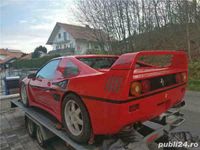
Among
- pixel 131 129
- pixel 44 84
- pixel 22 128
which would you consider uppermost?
pixel 44 84

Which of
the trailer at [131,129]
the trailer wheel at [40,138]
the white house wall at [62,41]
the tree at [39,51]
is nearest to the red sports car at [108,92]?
the trailer at [131,129]

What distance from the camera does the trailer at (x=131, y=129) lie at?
2.85 metres

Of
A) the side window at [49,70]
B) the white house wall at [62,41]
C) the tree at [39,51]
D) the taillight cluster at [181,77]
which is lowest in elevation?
the taillight cluster at [181,77]

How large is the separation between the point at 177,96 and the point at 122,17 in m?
13.5

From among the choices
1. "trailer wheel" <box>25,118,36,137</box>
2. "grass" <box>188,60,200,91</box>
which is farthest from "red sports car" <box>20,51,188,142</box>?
"grass" <box>188,60,200,91</box>

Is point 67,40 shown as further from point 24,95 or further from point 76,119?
point 76,119

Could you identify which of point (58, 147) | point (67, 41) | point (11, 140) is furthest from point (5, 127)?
point (67, 41)

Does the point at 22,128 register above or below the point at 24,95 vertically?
below

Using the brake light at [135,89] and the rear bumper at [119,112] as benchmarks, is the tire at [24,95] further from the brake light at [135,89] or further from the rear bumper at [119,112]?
the brake light at [135,89]

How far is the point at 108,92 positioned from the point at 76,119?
888mm

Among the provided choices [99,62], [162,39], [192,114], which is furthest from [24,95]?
[162,39]

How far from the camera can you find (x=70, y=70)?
349cm

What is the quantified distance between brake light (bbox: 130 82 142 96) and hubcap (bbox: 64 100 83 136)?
92 centimetres

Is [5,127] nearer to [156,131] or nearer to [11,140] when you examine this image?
[11,140]
